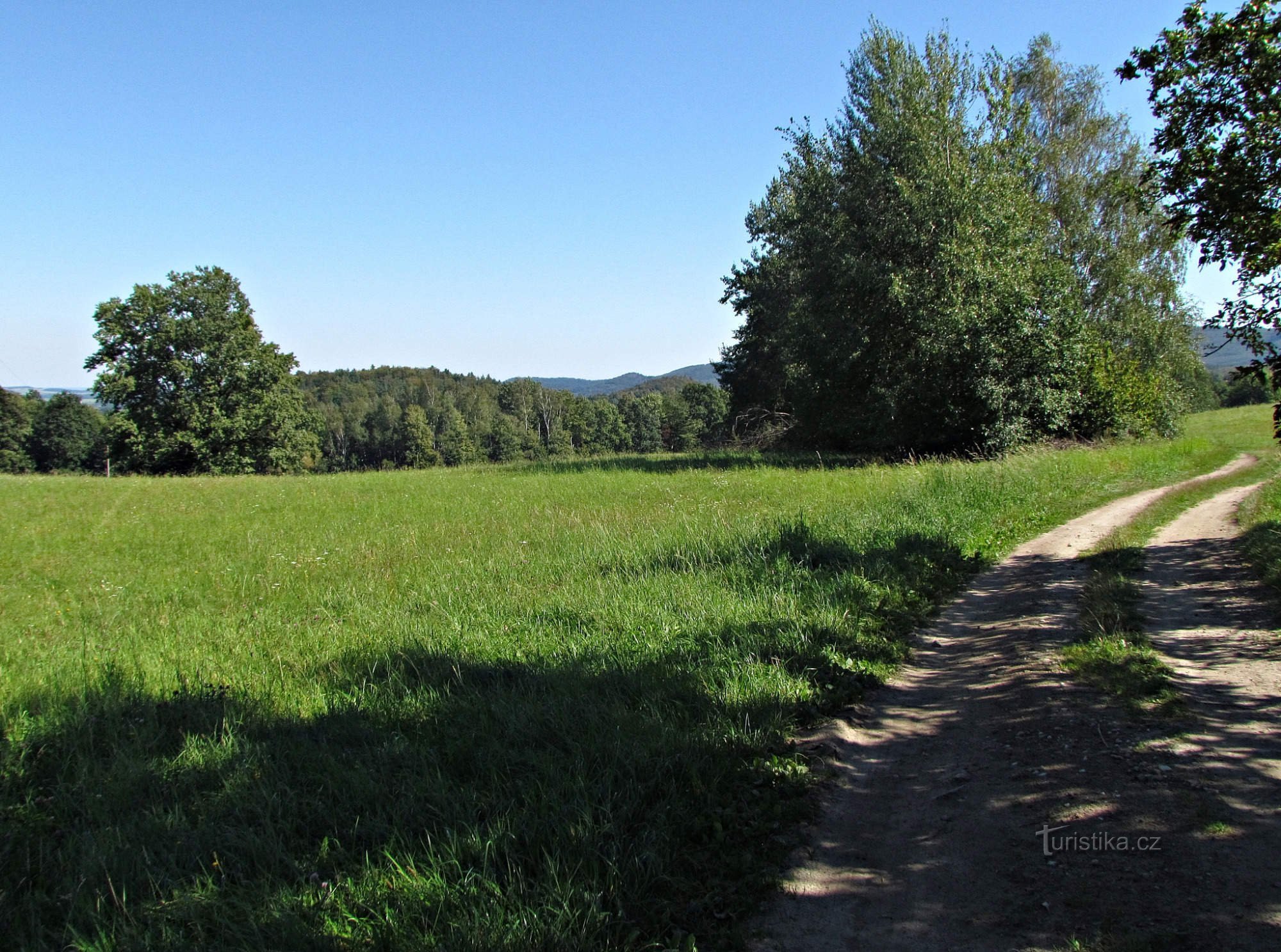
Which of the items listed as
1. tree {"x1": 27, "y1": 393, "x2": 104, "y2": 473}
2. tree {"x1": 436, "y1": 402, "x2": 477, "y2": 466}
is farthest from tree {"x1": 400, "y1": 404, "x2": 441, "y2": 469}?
tree {"x1": 27, "y1": 393, "x2": 104, "y2": 473}

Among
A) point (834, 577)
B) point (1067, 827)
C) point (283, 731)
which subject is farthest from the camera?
point (834, 577)

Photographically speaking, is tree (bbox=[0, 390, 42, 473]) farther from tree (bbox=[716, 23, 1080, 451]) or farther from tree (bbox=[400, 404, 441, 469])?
tree (bbox=[716, 23, 1080, 451])

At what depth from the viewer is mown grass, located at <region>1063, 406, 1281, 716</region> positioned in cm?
505

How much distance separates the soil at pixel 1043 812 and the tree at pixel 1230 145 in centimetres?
394

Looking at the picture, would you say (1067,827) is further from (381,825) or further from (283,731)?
(283,731)

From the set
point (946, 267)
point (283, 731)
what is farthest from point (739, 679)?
point (946, 267)

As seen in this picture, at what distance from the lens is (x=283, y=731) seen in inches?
196

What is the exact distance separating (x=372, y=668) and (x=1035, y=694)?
5.03m

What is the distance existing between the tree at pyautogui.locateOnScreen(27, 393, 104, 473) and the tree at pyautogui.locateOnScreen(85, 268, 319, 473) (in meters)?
32.0

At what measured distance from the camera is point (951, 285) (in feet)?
76.8

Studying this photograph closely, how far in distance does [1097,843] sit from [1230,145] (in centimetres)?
807

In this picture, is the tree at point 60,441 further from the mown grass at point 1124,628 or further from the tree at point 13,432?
the mown grass at point 1124,628

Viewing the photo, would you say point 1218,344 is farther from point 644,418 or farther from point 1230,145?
point 644,418

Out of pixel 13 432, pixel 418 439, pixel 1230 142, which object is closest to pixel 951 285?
pixel 1230 142
